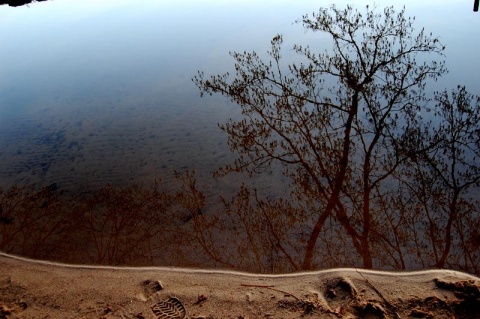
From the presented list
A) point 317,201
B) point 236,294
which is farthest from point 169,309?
point 317,201

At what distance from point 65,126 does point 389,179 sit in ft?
18.8

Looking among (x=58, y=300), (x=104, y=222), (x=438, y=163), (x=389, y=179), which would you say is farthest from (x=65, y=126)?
(x=438, y=163)

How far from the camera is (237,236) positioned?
4.62 m

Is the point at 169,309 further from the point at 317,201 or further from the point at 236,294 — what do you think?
the point at 317,201

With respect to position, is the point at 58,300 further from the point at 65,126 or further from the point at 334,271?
the point at 65,126

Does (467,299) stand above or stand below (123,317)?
above

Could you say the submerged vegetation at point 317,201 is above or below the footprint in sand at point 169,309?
above

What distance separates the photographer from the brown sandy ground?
277 centimetres

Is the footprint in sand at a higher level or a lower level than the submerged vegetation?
lower

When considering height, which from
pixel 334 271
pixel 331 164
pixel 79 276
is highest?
pixel 331 164

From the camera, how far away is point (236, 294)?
2969 millimetres

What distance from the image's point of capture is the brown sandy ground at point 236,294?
9.08ft

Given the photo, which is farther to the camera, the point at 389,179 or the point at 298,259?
the point at 389,179

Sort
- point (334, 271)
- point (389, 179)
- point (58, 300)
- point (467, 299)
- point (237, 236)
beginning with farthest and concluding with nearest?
point (389, 179) < point (237, 236) < point (334, 271) < point (58, 300) < point (467, 299)
